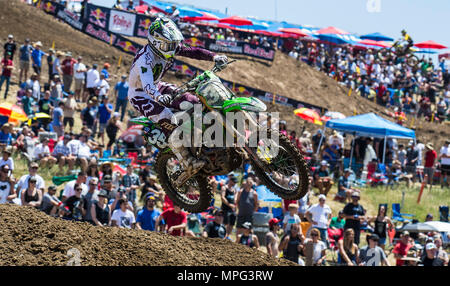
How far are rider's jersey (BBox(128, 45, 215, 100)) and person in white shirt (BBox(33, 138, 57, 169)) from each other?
7446 millimetres

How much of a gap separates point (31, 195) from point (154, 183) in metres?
3.12

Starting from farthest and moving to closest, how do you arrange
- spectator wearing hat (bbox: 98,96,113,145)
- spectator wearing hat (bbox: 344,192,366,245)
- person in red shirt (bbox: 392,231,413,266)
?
spectator wearing hat (bbox: 98,96,113,145), spectator wearing hat (bbox: 344,192,366,245), person in red shirt (bbox: 392,231,413,266)

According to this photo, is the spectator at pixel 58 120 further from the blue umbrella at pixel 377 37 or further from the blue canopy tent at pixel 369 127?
the blue umbrella at pixel 377 37

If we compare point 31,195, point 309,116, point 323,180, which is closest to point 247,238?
point 31,195

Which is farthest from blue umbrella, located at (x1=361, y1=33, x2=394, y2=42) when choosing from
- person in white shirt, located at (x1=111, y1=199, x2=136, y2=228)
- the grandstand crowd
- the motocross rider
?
the motocross rider

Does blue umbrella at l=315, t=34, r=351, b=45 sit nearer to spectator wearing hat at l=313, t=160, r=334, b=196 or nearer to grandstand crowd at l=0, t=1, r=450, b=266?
grandstand crowd at l=0, t=1, r=450, b=266


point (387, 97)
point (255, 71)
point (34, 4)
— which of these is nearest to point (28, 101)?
point (34, 4)

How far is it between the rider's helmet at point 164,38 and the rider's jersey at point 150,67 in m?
0.10

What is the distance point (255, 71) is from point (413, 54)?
38.0ft

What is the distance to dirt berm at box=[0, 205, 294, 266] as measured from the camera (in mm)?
7625

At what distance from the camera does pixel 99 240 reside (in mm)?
8172

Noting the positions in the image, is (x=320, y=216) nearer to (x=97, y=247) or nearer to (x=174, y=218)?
(x=174, y=218)
